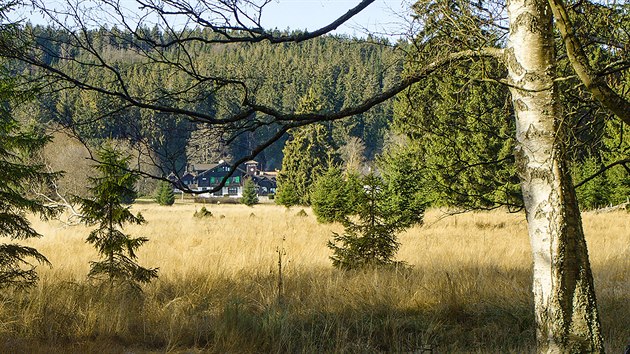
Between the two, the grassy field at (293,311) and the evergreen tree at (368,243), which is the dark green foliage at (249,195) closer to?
the grassy field at (293,311)

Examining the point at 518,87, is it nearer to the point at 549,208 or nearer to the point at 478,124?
the point at 549,208

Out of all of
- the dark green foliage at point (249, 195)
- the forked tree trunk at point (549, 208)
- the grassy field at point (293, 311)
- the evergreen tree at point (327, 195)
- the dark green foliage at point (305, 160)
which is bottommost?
the grassy field at point (293, 311)

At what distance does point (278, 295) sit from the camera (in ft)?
19.5

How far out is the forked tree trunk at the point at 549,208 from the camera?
2922mm

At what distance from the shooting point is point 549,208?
2928mm

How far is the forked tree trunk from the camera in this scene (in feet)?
9.59

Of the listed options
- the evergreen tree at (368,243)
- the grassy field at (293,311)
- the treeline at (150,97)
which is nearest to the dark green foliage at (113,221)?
the grassy field at (293,311)

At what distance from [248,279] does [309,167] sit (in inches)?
1530

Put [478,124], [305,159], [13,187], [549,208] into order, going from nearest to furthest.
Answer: [549,208] < [478,124] < [13,187] < [305,159]

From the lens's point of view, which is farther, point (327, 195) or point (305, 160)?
point (305, 160)

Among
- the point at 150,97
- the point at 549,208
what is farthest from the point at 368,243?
the point at 549,208

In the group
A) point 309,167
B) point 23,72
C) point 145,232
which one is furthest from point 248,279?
point 309,167

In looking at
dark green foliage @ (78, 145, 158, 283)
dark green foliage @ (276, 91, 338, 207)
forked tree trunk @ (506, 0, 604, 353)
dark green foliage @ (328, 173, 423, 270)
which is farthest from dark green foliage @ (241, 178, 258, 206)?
forked tree trunk @ (506, 0, 604, 353)

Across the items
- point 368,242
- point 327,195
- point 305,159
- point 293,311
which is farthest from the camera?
point 305,159
